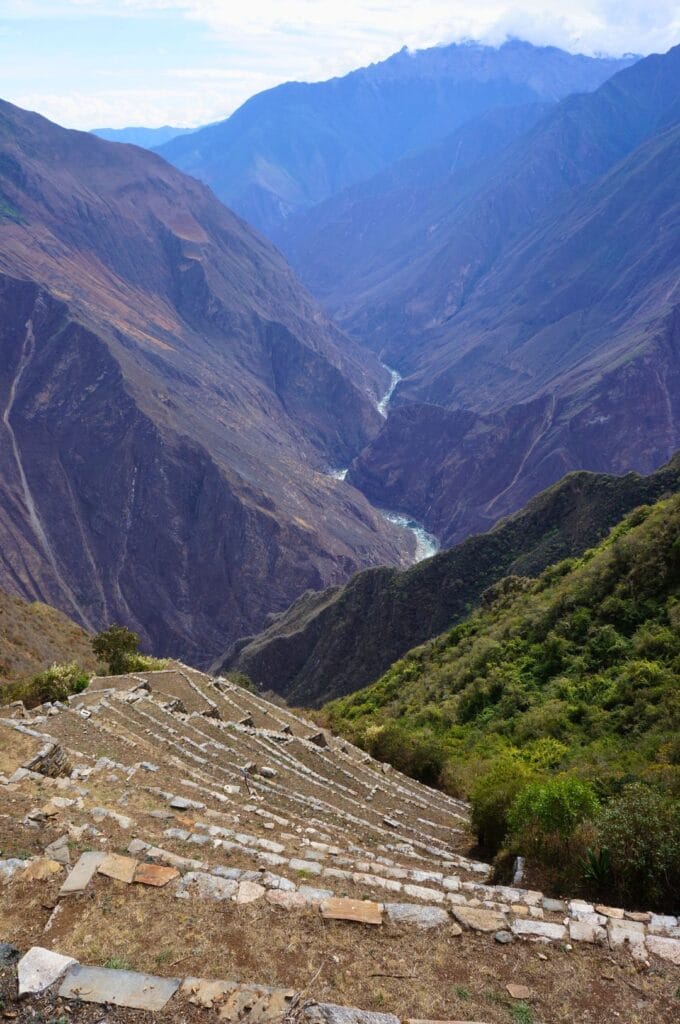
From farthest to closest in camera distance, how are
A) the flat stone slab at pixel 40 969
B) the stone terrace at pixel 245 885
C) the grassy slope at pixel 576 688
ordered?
the grassy slope at pixel 576 688
the stone terrace at pixel 245 885
the flat stone slab at pixel 40 969

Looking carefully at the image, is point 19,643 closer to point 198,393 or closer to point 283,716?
point 283,716

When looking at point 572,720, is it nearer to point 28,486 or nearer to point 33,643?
point 33,643

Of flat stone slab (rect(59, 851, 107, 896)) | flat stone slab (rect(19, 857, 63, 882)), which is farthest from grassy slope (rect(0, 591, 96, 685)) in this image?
flat stone slab (rect(59, 851, 107, 896))

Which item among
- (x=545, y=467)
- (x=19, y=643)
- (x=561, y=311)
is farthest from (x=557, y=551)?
(x=561, y=311)

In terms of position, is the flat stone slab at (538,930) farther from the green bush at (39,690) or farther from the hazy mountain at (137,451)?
the hazy mountain at (137,451)

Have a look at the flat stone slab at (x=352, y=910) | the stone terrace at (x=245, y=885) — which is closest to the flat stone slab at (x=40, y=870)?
the stone terrace at (x=245, y=885)

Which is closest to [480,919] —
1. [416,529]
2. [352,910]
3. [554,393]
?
[352,910]
